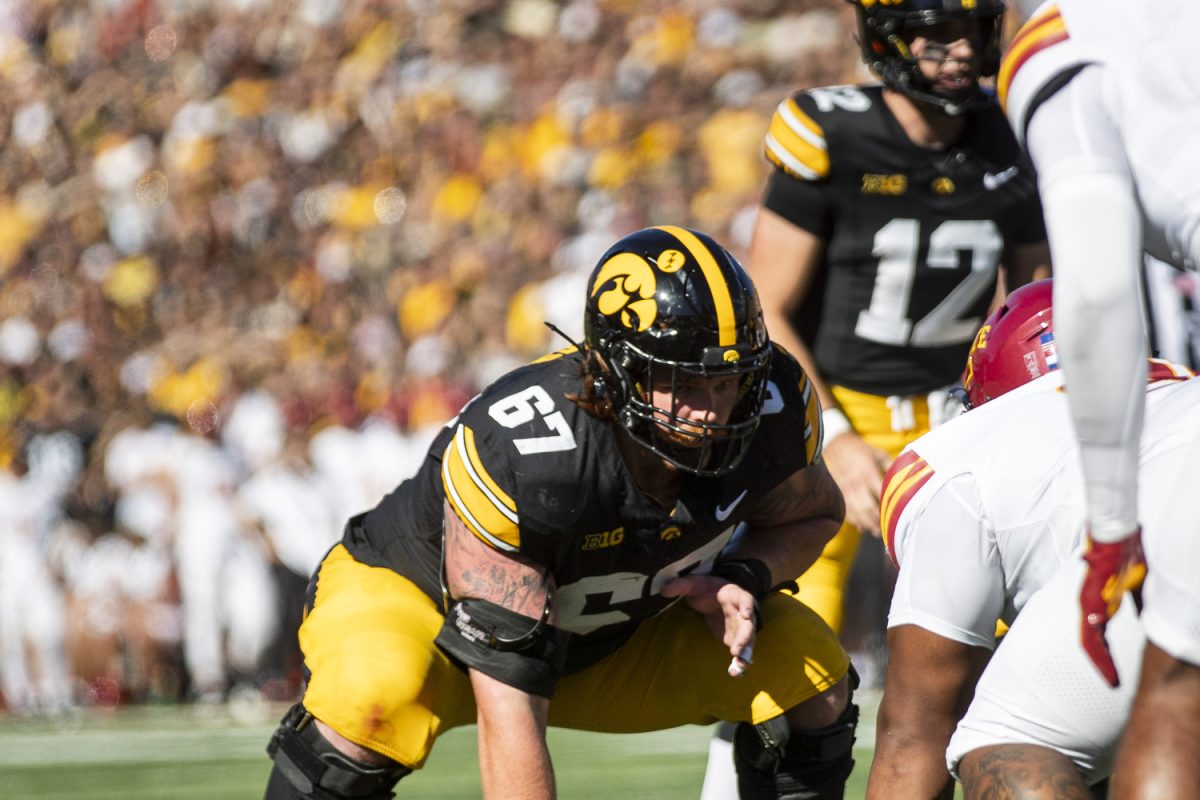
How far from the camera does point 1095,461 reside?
7.74 feet

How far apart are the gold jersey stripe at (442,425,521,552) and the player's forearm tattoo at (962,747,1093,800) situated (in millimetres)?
1085

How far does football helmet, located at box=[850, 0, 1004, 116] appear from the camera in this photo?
445 centimetres

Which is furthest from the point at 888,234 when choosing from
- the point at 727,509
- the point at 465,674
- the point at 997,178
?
the point at 465,674

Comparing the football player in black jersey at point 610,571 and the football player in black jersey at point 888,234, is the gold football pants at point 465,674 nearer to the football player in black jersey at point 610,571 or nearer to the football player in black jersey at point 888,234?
the football player in black jersey at point 610,571

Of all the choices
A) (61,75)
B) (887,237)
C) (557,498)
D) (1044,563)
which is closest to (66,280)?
(61,75)

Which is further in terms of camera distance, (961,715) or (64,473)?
(64,473)

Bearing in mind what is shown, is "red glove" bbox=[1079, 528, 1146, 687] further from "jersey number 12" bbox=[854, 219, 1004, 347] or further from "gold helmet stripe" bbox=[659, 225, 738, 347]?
"jersey number 12" bbox=[854, 219, 1004, 347]

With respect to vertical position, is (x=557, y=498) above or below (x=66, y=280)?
above

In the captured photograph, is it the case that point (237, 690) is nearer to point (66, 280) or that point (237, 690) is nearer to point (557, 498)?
point (66, 280)

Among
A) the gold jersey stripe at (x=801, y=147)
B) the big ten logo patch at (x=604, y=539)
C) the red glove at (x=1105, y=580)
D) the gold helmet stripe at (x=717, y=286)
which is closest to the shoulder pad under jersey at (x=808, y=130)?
the gold jersey stripe at (x=801, y=147)

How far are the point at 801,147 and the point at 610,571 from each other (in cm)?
156

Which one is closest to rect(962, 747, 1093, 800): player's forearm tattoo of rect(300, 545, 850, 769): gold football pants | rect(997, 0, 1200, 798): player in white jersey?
rect(997, 0, 1200, 798): player in white jersey

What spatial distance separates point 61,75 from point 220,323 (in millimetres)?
3450

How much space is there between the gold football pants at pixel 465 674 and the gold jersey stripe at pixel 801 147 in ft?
4.15
